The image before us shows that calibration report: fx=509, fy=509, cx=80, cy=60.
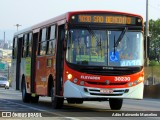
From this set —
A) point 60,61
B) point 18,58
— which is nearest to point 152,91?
point 18,58

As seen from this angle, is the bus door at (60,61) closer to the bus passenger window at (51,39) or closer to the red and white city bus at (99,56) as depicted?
the red and white city bus at (99,56)

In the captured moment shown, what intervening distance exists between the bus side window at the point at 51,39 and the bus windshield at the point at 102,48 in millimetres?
1897

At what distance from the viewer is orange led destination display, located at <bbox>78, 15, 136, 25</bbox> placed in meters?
17.4

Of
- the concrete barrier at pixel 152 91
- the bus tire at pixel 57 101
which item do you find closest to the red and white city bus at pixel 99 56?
the bus tire at pixel 57 101

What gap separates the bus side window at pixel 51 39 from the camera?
19.1 metres

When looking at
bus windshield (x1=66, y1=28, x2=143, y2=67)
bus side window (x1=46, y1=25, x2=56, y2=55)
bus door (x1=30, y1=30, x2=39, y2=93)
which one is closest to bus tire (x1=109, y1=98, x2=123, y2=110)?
bus windshield (x1=66, y1=28, x2=143, y2=67)

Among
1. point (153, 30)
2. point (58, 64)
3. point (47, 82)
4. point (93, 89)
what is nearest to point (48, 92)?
point (47, 82)

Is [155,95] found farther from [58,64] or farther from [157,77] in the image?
[58,64]

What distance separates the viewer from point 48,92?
768 inches

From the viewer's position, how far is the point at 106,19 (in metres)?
17.5

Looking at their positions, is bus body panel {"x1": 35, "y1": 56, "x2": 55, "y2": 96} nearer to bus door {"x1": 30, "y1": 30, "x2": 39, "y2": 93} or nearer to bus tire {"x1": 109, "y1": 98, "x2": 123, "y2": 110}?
bus door {"x1": 30, "y1": 30, "x2": 39, "y2": 93}

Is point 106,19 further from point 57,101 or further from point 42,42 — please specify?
point 42,42

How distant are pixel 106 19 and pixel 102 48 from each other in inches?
43.7

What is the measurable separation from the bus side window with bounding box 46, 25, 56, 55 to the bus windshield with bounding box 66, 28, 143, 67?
1.90 metres
